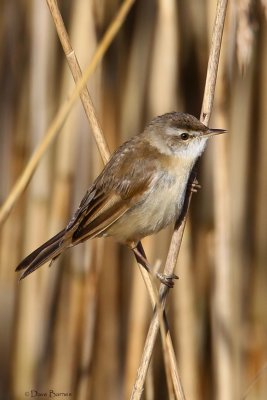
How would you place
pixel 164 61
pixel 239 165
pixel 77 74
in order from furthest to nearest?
pixel 239 165, pixel 164 61, pixel 77 74

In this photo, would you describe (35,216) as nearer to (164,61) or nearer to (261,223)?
(164,61)

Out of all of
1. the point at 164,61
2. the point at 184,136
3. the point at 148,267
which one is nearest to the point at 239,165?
the point at 184,136

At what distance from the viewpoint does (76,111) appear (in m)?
3.17

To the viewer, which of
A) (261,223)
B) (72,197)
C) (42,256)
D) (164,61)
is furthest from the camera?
(261,223)

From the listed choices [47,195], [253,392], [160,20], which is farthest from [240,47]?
[253,392]

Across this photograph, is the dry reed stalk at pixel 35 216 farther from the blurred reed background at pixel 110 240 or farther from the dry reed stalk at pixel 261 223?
the dry reed stalk at pixel 261 223

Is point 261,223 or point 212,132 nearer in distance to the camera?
point 212,132

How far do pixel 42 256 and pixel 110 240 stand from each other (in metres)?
0.59

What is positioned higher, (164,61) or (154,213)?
(164,61)

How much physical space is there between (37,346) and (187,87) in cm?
153

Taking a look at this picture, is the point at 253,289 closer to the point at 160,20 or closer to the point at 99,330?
the point at 99,330

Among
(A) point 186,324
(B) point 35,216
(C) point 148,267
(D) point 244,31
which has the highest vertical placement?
(D) point 244,31

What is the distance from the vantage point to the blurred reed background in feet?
9.86

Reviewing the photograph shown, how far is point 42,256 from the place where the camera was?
2.67 m
